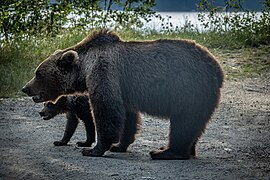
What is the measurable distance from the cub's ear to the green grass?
3433mm

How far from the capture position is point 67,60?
6484 mm

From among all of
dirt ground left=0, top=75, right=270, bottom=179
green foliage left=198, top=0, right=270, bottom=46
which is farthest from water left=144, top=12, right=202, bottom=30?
dirt ground left=0, top=75, right=270, bottom=179

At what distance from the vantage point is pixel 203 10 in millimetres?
15188

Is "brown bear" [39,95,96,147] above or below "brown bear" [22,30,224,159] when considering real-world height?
below

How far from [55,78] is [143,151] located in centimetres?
120

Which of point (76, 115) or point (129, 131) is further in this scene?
point (76, 115)

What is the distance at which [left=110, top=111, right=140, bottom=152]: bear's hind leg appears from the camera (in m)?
6.70

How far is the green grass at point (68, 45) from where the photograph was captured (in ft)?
34.4

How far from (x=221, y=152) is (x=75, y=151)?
1.51 m

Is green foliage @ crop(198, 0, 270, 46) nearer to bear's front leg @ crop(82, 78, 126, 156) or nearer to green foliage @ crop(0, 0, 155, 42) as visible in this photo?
green foliage @ crop(0, 0, 155, 42)

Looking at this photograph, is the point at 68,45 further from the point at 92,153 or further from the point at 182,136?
the point at 182,136

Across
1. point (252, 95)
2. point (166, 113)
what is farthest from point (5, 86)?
point (166, 113)

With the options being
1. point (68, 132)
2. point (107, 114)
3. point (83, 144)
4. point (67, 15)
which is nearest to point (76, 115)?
point (68, 132)

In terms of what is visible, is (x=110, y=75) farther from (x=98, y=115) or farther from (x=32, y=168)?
(x=32, y=168)
